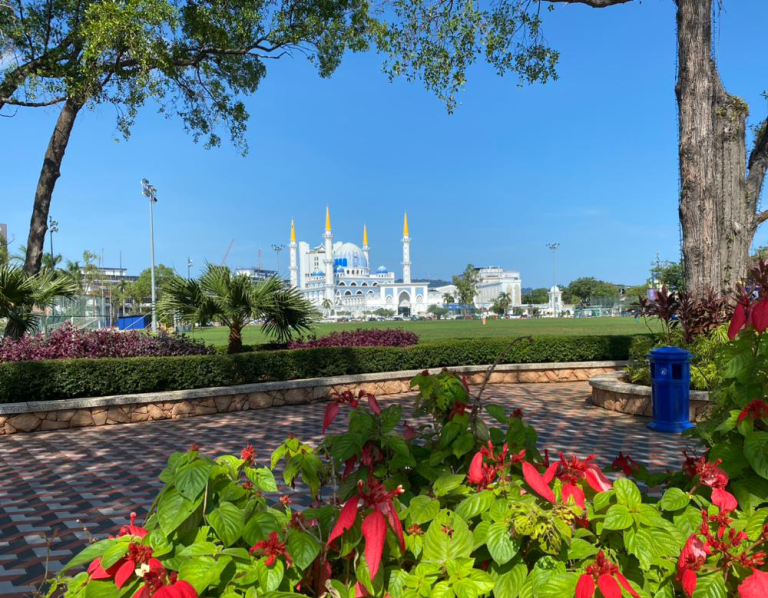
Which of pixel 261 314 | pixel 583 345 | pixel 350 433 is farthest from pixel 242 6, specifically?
pixel 350 433

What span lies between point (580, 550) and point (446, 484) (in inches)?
17.5

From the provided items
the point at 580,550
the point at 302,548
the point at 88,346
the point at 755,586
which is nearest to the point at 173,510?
the point at 302,548

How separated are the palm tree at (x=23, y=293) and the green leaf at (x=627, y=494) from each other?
1093cm

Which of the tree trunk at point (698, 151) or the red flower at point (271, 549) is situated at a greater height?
the tree trunk at point (698, 151)

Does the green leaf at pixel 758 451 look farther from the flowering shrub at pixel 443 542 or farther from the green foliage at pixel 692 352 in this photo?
the green foliage at pixel 692 352

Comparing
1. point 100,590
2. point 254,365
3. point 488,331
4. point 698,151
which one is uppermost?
point 698,151

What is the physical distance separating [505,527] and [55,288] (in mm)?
11142

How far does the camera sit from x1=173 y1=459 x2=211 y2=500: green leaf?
54.8 inches

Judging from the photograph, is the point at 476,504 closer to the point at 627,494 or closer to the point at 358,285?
the point at 627,494

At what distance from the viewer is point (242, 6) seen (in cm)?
1264

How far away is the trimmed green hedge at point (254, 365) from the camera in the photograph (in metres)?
8.28

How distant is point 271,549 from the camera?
1.36m

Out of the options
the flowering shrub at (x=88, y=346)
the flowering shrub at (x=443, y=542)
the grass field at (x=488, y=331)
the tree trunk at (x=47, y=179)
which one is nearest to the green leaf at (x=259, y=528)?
the flowering shrub at (x=443, y=542)

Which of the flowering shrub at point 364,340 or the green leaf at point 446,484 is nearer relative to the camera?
the green leaf at point 446,484
